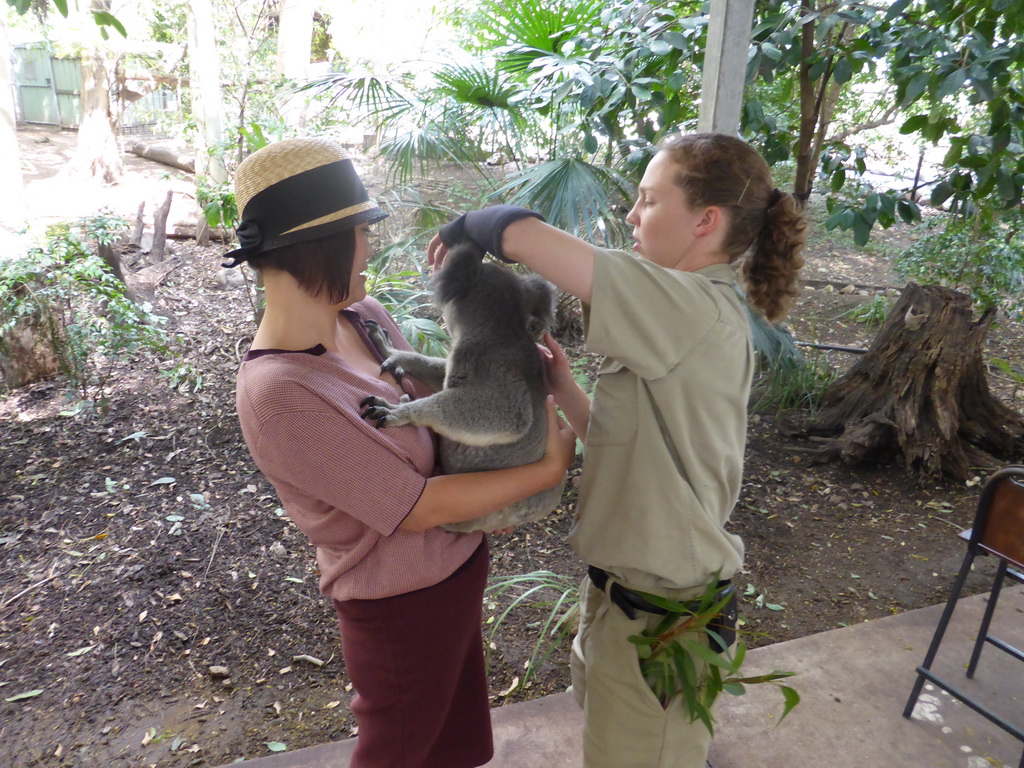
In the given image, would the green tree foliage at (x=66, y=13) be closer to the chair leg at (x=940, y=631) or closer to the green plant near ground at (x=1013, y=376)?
the chair leg at (x=940, y=631)

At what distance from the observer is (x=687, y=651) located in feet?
5.40

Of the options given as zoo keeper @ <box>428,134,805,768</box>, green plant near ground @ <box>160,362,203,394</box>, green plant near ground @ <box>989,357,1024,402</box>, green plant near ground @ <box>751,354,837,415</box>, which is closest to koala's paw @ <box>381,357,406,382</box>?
zoo keeper @ <box>428,134,805,768</box>

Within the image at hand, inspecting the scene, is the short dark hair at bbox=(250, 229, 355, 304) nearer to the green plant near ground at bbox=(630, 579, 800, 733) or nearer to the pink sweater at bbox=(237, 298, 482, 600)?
the pink sweater at bbox=(237, 298, 482, 600)

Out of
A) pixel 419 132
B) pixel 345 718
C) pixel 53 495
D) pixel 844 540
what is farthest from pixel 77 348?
pixel 844 540

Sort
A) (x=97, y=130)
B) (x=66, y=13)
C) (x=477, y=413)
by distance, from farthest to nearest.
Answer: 1. (x=97, y=130)
2. (x=66, y=13)
3. (x=477, y=413)

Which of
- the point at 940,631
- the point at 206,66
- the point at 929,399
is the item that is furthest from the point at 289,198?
the point at 206,66

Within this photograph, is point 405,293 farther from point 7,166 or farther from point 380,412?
point 7,166

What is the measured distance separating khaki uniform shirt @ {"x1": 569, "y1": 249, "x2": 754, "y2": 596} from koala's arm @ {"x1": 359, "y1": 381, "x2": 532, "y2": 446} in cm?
26

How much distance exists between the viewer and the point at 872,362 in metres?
4.89

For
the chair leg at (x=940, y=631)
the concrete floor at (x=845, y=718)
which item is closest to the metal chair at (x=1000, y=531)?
the chair leg at (x=940, y=631)

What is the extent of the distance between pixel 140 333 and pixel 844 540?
470 centimetres

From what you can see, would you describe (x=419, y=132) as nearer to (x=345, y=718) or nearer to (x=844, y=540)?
(x=345, y=718)

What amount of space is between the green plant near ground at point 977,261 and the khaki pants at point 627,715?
209 inches

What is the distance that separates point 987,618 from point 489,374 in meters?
2.38
